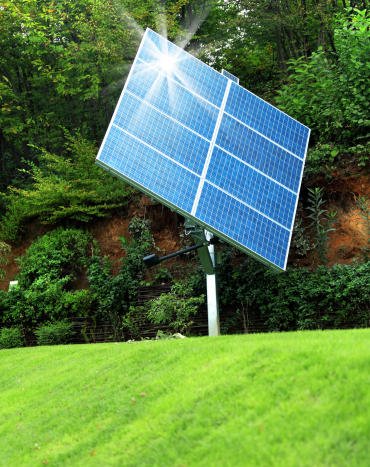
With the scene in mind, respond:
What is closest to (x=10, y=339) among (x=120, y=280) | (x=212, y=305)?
(x=120, y=280)

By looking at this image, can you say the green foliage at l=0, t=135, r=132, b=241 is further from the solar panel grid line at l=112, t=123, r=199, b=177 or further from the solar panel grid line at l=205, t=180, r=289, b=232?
the solar panel grid line at l=205, t=180, r=289, b=232

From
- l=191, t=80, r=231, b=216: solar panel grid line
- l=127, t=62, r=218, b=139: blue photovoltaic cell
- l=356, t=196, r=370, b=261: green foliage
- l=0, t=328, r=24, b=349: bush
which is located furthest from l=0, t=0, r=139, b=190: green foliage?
l=356, t=196, r=370, b=261: green foliage

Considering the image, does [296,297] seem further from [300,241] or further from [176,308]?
[176,308]

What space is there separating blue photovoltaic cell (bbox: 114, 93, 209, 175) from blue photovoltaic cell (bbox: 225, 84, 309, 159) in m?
1.35

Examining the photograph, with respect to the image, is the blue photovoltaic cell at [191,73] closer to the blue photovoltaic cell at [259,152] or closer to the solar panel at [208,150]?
the solar panel at [208,150]

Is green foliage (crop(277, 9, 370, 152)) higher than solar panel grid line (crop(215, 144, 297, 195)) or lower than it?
higher

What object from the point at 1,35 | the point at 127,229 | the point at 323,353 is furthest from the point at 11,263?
the point at 323,353

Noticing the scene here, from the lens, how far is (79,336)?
14.8m

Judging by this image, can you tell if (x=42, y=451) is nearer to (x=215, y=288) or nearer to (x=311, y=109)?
(x=215, y=288)

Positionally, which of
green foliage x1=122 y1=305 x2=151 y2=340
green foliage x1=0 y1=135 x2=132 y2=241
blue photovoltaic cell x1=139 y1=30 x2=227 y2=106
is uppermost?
blue photovoltaic cell x1=139 y1=30 x2=227 y2=106

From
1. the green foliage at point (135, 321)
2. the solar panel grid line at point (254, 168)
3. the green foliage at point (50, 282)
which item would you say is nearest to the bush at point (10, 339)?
the green foliage at point (50, 282)

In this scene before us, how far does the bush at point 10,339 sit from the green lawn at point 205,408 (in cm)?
573

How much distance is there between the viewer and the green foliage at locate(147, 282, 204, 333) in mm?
12883

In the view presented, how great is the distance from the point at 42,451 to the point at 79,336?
7.84 metres
